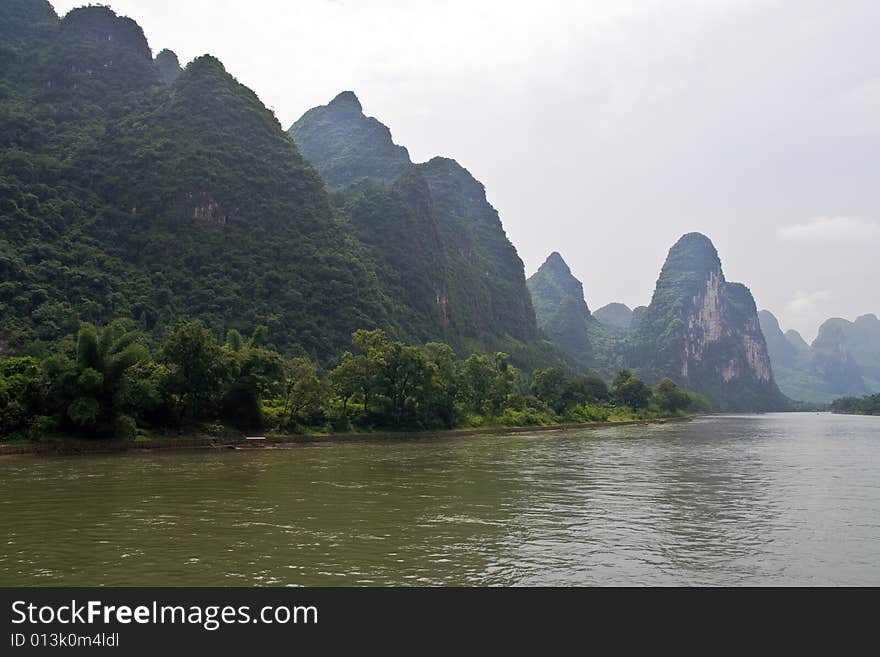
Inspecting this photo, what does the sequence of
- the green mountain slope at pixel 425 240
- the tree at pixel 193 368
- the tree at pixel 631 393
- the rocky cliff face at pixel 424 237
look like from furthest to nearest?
the rocky cliff face at pixel 424 237 < the green mountain slope at pixel 425 240 < the tree at pixel 631 393 < the tree at pixel 193 368

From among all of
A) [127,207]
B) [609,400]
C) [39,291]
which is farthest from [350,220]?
[39,291]

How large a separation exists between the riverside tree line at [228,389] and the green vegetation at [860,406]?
4000 inches

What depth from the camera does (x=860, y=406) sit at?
14088cm

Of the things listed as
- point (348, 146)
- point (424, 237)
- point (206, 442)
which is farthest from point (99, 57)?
point (206, 442)

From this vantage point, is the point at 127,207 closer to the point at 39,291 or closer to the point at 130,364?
the point at 39,291

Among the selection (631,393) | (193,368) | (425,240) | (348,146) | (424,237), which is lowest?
(631,393)

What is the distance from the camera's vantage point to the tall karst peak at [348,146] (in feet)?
576

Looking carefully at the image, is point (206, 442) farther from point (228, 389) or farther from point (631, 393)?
point (631, 393)

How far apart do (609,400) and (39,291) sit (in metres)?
73.8

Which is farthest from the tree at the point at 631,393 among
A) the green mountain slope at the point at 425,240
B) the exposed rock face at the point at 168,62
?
the exposed rock face at the point at 168,62

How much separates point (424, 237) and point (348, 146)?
2349 inches

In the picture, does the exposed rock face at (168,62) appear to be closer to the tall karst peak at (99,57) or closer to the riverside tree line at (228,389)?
the tall karst peak at (99,57)

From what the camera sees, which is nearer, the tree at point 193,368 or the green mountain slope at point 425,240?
the tree at point 193,368

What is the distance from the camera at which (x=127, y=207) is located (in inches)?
3233
